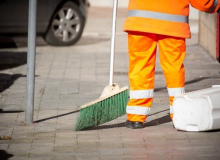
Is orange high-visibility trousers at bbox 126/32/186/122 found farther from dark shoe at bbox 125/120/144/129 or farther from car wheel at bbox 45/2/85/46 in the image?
car wheel at bbox 45/2/85/46

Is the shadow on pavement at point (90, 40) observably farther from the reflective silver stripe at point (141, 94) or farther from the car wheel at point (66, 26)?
the reflective silver stripe at point (141, 94)

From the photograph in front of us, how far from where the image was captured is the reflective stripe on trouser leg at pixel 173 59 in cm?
633

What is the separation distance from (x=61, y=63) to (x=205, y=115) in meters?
4.79

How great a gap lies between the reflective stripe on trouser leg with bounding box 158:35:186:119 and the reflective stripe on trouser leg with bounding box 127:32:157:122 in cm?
9

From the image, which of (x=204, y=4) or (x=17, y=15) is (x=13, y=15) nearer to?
(x=17, y=15)

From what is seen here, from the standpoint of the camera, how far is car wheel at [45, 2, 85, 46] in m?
12.6

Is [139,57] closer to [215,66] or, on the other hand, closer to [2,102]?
[2,102]

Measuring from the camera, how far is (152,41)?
6.34 metres

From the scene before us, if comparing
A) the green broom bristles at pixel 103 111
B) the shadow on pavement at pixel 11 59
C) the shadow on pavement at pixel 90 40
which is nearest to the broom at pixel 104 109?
the green broom bristles at pixel 103 111

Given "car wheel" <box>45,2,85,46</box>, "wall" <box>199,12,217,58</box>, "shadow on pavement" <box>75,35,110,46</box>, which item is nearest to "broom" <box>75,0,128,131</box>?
"wall" <box>199,12,217,58</box>

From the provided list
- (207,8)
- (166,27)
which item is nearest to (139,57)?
(166,27)

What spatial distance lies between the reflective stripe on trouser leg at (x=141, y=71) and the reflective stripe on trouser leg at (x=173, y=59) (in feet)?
0.31

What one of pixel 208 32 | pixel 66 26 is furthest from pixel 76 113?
pixel 66 26

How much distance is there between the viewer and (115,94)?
650 cm
